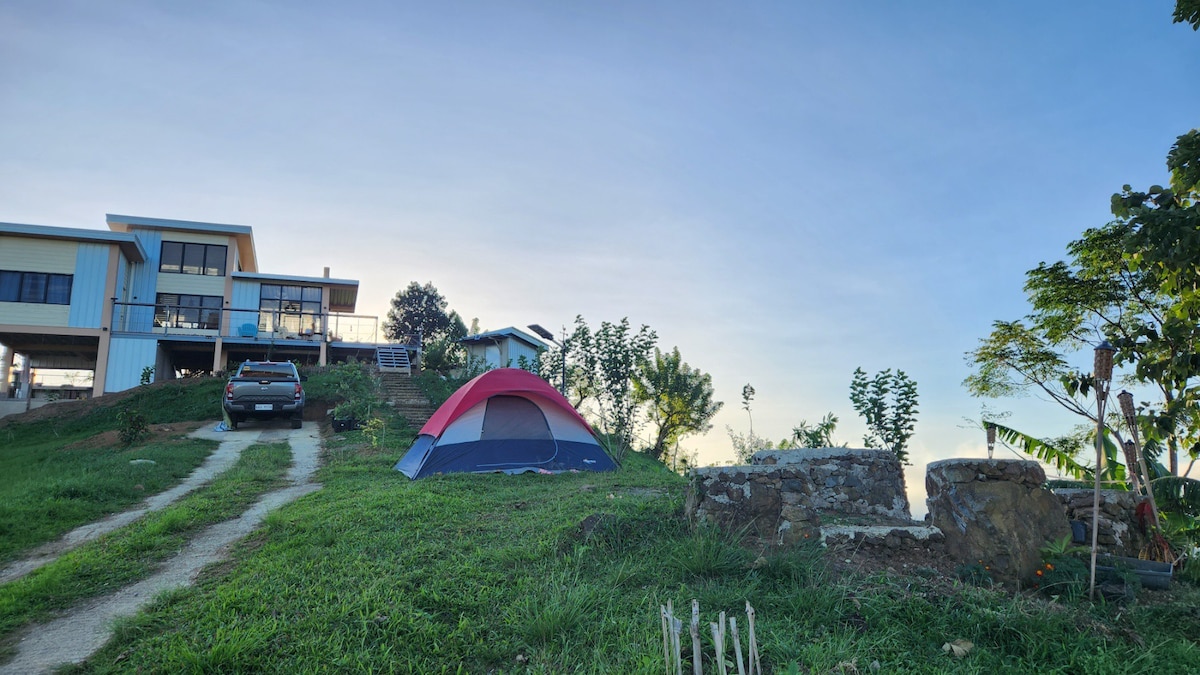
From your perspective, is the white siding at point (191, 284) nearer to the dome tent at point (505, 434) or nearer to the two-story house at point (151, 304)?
the two-story house at point (151, 304)

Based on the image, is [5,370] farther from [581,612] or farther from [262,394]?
[581,612]

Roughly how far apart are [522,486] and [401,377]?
670 inches

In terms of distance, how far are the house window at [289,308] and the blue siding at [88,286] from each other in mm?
5601

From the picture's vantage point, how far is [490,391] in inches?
503

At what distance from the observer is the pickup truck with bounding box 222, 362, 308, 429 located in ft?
63.4

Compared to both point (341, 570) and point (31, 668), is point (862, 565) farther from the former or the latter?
point (31, 668)

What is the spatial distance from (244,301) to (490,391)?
867 inches

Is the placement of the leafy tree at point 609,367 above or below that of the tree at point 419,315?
below

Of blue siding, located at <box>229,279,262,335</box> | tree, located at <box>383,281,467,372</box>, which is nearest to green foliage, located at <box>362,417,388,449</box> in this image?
blue siding, located at <box>229,279,262,335</box>

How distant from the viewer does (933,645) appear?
4.56 meters

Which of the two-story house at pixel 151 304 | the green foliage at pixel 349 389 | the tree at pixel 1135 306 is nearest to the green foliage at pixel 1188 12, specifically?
the tree at pixel 1135 306

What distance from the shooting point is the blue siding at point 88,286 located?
2603 cm

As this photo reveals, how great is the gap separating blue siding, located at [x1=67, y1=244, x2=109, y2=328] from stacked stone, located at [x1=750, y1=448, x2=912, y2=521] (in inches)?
1116

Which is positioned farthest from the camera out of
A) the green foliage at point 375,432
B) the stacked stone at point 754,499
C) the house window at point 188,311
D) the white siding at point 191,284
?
the white siding at point 191,284
